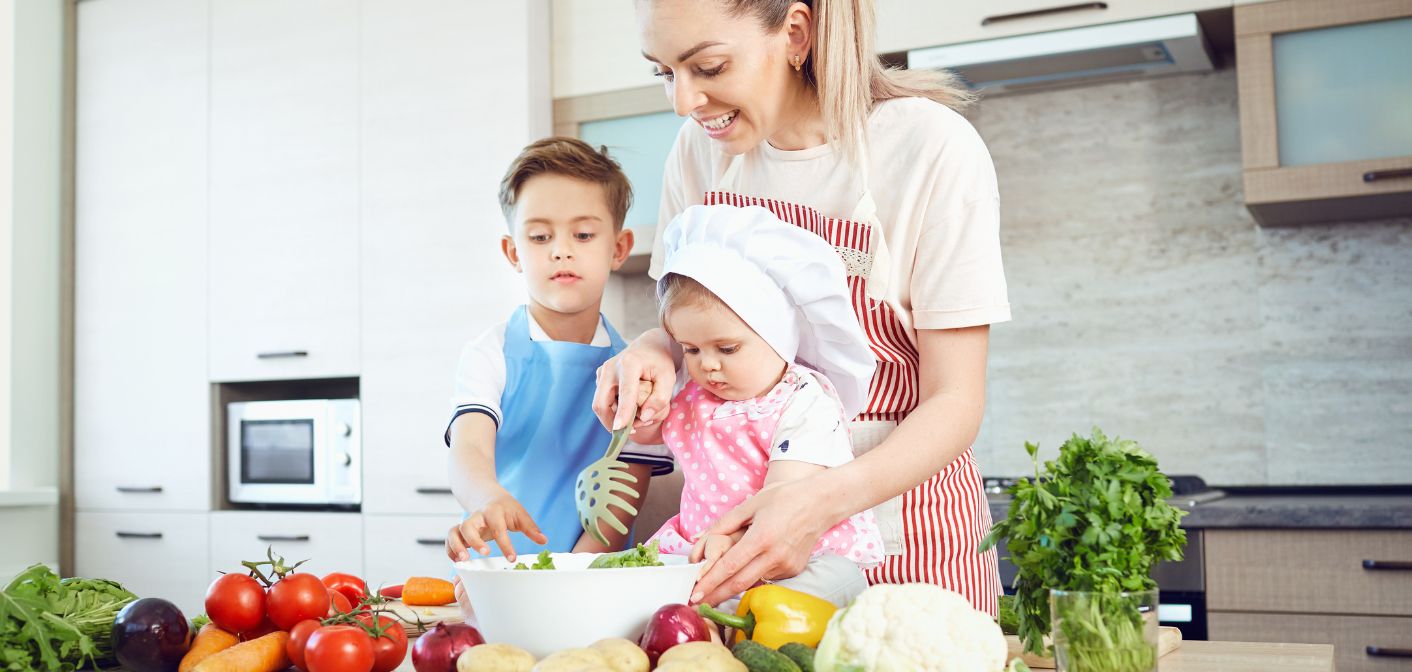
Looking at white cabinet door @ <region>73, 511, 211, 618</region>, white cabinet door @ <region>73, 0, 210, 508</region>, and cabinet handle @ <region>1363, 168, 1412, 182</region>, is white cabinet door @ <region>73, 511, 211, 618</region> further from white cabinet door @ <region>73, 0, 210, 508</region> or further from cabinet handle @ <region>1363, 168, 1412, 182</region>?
cabinet handle @ <region>1363, 168, 1412, 182</region>

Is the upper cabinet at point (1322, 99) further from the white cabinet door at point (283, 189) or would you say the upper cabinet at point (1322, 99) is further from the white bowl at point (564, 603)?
the white cabinet door at point (283, 189)

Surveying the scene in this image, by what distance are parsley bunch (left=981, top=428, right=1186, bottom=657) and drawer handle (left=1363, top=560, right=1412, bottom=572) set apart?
1.58 metres

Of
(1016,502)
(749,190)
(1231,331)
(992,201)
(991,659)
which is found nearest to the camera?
(991,659)

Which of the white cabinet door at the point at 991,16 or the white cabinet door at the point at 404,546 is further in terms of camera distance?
the white cabinet door at the point at 404,546

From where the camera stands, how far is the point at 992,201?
126cm

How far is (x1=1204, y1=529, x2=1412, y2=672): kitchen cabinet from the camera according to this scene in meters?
2.15

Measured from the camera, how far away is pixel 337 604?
112 cm

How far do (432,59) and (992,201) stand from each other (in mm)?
2284

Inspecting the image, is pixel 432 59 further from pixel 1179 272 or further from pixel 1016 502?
pixel 1016 502

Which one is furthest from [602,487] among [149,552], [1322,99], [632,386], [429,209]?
[149,552]

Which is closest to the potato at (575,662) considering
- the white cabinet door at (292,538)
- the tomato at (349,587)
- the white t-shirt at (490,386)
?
the tomato at (349,587)

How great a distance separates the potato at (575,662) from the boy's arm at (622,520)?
0.57 metres

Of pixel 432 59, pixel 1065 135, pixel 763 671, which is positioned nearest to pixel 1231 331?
pixel 1065 135

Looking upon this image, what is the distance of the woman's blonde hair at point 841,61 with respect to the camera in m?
1.25
